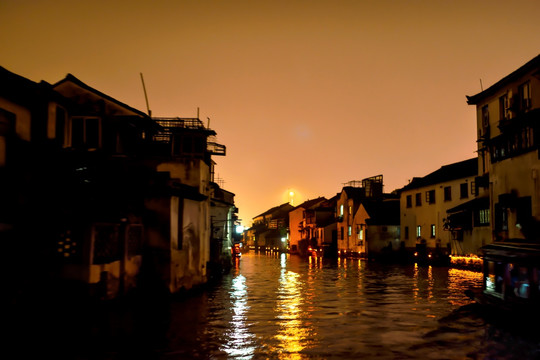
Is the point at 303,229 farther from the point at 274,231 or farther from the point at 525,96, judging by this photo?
the point at 525,96

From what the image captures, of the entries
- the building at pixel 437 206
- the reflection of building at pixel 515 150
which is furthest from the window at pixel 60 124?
the building at pixel 437 206

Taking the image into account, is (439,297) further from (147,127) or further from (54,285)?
(147,127)

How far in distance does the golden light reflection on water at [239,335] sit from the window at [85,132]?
1062 centimetres

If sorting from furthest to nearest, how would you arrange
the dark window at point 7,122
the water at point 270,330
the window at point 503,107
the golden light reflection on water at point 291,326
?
the window at point 503,107 → the dark window at point 7,122 → the golden light reflection on water at point 291,326 → the water at point 270,330

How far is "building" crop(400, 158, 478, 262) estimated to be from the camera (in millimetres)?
47438

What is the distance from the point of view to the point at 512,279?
657 inches

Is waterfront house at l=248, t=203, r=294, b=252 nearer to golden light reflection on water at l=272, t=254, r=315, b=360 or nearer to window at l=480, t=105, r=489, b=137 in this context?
window at l=480, t=105, r=489, b=137

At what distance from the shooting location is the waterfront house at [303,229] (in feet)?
299

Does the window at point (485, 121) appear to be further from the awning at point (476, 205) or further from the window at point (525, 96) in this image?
the awning at point (476, 205)

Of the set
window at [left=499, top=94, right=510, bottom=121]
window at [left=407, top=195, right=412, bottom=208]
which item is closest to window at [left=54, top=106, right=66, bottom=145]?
window at [left=499, top=94, right=510, bottom=121]

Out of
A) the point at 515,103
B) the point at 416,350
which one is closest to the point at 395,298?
the point at 416,350

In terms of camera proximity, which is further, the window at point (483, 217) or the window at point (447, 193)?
the window at point (447, 193)

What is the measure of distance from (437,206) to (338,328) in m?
39.4

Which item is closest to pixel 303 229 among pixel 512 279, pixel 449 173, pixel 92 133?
pixel 449 173
